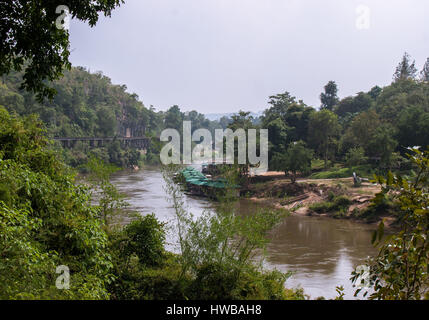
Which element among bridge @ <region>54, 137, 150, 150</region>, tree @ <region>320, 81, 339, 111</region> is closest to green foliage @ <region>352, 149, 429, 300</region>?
bridge @ <region>54, 137, 150, 150</region>

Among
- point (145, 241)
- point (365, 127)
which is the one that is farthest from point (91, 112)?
point (145, 241)

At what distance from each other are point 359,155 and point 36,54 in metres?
24.5

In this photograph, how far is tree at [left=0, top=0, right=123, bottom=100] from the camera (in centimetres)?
494

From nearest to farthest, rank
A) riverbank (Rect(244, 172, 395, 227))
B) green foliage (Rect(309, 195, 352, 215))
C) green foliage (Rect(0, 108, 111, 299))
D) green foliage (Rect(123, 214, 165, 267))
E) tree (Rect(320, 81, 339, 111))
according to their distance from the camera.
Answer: green foliage (Rect(0, 108, 111, 299)) < green foliage (Rect(123, 214, 165, 267)) < riverbank (Rect(244, 172, 395, 227)) < green foliage (Rect(309, 195, 352, 215)) < tree (Rect(320, 81, 339, 111))

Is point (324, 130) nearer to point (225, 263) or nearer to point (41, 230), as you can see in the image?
point (225, 263)

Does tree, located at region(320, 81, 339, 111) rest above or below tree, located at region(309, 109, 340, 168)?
above

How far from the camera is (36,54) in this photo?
16.8 feet

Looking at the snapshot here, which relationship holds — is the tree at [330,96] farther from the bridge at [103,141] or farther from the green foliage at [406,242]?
the green foliage at [406,242]

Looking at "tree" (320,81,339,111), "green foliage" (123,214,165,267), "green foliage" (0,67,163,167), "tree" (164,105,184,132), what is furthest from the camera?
"tree" (164,105,184,132)

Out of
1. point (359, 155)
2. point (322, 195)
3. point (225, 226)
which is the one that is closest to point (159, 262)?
point (225, 226)

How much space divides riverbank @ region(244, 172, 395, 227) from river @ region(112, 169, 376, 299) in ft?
2.34

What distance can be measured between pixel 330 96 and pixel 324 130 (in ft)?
67.7

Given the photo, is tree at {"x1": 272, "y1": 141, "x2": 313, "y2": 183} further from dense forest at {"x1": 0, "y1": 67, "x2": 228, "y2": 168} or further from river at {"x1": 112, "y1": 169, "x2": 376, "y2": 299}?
dense forest at {"x1": 0, "y1": 67, "x2": 228, "y2": 168}

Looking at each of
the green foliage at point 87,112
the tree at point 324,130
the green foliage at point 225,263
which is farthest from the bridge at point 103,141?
the green foliage at point 225,263
